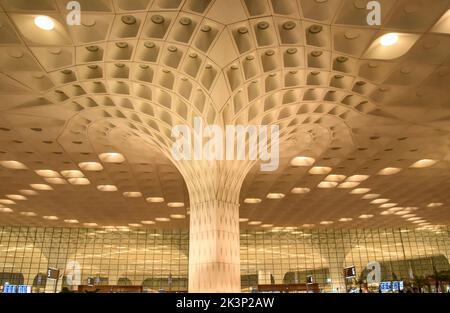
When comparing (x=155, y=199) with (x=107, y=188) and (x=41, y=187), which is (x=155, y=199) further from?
(x=41, y=187)

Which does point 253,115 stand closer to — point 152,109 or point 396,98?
point 152,109

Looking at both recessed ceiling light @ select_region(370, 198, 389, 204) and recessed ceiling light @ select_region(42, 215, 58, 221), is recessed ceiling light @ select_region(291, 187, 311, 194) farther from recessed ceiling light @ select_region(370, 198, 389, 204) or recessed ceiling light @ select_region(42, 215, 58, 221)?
recessed ceiling light @ select_region(42, 215, 58, 221)

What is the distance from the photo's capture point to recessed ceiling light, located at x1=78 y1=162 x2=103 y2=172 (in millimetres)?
24047

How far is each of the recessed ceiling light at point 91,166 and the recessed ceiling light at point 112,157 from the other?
53.8 inches

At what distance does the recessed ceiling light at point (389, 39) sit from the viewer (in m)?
11.6

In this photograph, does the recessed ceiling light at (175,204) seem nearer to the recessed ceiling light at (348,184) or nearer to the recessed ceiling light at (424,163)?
the recessed ceiling light at (348,184)

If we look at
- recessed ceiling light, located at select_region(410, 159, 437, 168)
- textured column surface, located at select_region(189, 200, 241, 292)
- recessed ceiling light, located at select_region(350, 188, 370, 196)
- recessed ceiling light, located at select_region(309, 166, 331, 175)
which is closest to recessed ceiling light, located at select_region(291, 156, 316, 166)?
recessed ceiling light, located at select_region(309, 166, 331, 175)

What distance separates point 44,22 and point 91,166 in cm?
1489

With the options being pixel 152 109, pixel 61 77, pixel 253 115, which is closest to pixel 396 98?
pixel 253 115

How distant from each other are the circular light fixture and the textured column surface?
8.81m

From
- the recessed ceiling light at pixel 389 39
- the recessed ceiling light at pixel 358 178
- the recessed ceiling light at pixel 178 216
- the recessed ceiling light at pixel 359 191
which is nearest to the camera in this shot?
the recessed ceiling light at pixel 389 39

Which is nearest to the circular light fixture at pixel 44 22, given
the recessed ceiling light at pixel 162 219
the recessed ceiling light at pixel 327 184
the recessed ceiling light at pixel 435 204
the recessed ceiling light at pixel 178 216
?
the recessed ceiling light at pixel 327 184

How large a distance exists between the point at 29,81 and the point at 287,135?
1130 centimetres

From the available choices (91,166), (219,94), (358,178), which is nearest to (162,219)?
(91,166)
